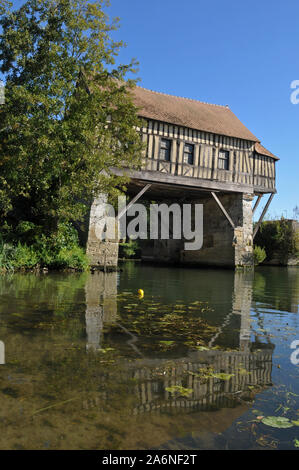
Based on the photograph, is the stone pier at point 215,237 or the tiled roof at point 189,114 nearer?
the stone pier at point 215,237

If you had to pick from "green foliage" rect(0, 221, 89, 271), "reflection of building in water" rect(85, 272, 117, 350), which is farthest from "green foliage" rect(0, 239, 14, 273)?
"reflection of building in water" rect(85, 272, 117, 350)

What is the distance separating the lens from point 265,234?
77.9ft

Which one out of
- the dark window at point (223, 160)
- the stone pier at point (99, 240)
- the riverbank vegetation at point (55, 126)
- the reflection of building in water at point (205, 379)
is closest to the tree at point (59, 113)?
the riverbank vegetation at point (55, 126)

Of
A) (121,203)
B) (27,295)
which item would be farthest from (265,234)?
(27,295)

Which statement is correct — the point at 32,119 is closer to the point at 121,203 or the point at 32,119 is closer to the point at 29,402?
the point at 121,203

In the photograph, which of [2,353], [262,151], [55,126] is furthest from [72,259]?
[262,151]

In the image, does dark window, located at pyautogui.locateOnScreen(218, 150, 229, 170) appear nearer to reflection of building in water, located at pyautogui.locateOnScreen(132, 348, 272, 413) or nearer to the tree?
the tree

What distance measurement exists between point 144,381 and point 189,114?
1636 centimetres

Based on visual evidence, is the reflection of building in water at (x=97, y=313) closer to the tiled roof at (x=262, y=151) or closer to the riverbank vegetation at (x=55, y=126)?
the riverbank vegetation at (x=55, y=126)

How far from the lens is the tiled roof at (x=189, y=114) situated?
15750mm

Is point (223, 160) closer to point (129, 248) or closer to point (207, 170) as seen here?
point (207, 170)

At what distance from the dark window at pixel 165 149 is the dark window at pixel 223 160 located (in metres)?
2.84

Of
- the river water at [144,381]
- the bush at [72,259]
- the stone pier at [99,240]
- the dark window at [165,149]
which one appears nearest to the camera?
the river water at [144,381]
